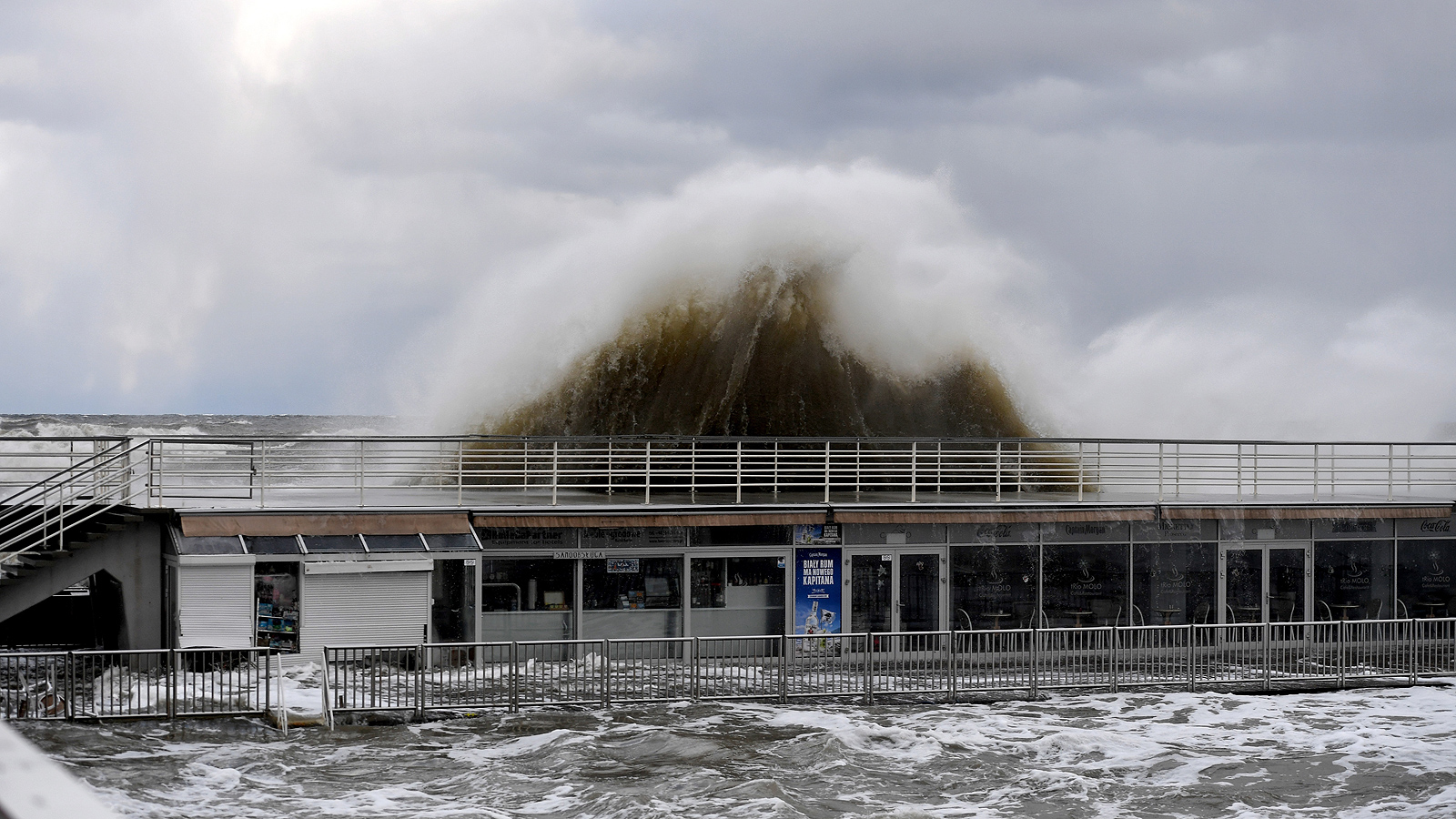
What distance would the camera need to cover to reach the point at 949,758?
45.6ft

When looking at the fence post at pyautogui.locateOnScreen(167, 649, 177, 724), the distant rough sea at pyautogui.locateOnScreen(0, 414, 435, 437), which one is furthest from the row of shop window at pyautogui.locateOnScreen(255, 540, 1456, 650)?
the distant rough sea at pyautogui.locateOnScreen(0, 414, 435, 437)

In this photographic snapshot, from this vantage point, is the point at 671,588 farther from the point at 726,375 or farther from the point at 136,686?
the point at 726,375

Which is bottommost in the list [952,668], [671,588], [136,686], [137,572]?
[952,668]

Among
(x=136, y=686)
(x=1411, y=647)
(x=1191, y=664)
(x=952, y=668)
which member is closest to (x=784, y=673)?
(x=952, y=668)

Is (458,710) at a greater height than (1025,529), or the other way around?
(1025,529)

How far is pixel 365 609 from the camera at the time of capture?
1784 centimetres

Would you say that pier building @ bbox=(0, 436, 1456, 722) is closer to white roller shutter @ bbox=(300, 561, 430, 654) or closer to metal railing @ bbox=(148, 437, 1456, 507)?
white roller shutter @ bbox=(300, 561, 430, 654)

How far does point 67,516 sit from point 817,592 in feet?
34.2

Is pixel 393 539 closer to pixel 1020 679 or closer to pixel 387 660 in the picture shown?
pixel 387 660

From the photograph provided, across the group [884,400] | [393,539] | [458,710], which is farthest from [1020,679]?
[884,400]

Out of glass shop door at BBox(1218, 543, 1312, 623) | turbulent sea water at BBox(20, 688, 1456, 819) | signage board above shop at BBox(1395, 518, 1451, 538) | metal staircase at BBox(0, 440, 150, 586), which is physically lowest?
turbulent sea water at BBox(20, 688, 1456, 819)

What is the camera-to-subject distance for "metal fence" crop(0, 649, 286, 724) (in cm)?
1452

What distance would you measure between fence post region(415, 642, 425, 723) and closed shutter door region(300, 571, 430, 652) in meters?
2.21

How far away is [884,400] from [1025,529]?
36.9ft
